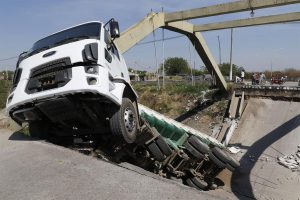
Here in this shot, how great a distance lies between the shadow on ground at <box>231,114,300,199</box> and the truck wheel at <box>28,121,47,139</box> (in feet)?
20.9

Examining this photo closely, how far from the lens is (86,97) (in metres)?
7.59

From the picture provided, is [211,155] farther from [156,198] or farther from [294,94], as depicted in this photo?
[294,94]

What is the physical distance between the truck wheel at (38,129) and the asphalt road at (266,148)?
6.47m

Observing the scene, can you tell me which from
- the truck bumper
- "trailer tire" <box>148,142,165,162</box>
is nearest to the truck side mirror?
the truck bumper

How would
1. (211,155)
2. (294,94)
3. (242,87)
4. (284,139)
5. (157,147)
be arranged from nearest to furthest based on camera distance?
(157,147)
(211,155)
(284,139)
(294,94)
(242,87)

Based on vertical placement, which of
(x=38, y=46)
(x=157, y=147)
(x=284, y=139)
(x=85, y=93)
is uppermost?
(x=38, y=46)

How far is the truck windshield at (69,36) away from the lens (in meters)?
8.14

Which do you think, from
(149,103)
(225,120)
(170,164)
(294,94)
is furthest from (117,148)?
(149,103)

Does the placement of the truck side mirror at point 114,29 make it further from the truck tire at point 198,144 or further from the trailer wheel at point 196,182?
the trailer wheel at point 196,182

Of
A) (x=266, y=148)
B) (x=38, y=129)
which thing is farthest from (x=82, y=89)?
(x=266, y=148)

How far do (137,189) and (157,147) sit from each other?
3.62 meters

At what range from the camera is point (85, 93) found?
748 centimetres

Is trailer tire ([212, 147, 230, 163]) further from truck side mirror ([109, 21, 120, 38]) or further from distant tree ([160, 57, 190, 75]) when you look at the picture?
distant tree ([160, 57, 190, 75])

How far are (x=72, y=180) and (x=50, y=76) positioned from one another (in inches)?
87.3
